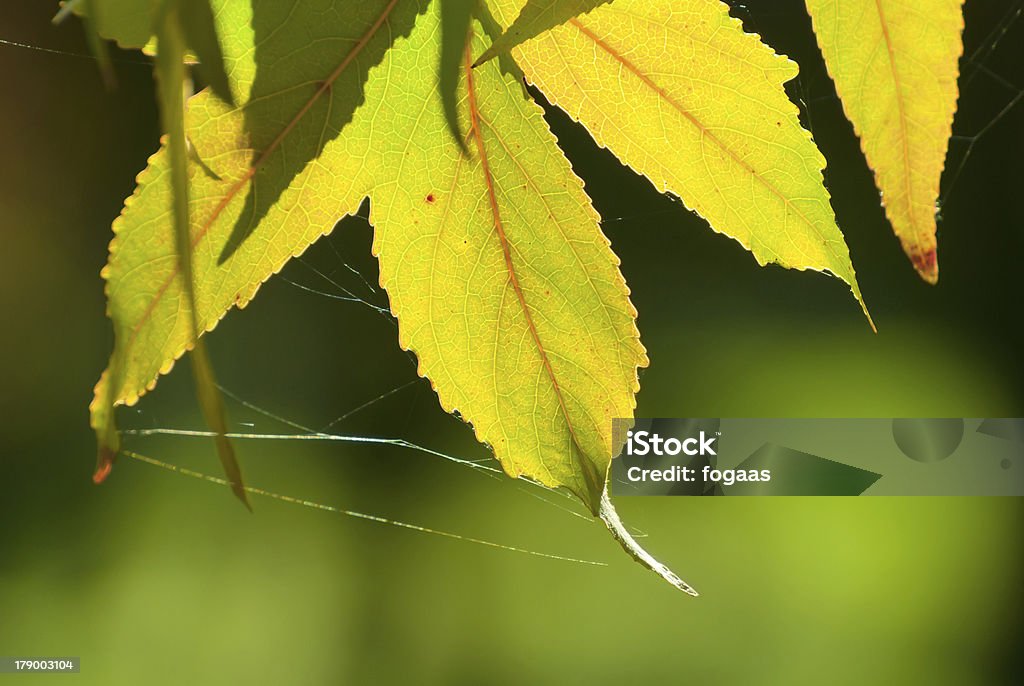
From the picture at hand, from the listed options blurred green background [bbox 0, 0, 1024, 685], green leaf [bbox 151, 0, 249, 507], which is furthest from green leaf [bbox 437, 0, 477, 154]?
blurred green background [bbox 0, 0, 1024, 685]

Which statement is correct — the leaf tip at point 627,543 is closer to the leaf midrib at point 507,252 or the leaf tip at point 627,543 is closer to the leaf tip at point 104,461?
the leaf midrib at point 507,252

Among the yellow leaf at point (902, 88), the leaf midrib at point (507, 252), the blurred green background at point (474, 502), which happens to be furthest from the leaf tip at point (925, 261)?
the blurred green background at point (474, 502)

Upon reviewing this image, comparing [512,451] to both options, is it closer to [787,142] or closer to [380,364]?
[787,142]

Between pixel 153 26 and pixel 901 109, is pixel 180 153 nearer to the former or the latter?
pixel 153 26

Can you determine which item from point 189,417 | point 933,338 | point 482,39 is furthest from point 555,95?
point 933,338

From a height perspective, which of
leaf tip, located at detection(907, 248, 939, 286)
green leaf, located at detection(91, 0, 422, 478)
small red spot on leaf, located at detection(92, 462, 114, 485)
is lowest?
small red spot on leaf, located at detection(92, 462, 114, 485)

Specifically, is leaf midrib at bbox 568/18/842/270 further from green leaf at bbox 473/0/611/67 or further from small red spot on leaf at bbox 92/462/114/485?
small red spot on leaf at bbox 92/462/114/485
